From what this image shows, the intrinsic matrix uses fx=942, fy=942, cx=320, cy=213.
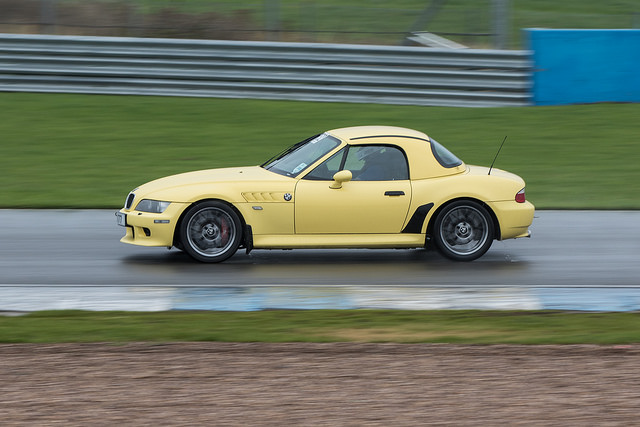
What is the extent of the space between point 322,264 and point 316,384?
13.6ft

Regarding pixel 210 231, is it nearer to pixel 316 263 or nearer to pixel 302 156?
pixel 316 263

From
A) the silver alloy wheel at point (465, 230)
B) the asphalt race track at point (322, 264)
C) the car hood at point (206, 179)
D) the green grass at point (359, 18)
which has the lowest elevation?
the asphalt race track at point (322, 264)

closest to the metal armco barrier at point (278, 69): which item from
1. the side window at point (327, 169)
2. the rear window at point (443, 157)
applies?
the rear window at point (443, 157)

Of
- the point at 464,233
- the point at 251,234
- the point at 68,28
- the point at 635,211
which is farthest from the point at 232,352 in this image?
the point at 68,28

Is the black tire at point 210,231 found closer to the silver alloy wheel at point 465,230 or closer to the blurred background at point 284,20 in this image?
the silver alloy wheel at point 465,230

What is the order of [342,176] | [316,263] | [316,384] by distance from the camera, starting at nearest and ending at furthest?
1. [316,384]
2. [342,176]
3. [316,263]

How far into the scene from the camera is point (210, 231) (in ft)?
32.7

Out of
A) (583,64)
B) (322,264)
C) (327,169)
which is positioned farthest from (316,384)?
(583,64)

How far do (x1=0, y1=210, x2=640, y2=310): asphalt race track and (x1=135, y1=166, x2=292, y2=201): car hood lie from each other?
791mm

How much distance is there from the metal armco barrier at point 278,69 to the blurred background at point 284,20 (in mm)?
498

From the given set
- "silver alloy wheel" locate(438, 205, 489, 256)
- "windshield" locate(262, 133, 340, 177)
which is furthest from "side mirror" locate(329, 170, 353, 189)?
"silver alloy wheel" locate(438, 205, 489, 256)

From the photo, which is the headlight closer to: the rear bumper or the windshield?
the windshield

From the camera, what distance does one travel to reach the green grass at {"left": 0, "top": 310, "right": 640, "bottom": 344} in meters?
7.13

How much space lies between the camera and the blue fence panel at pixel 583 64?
18.0 metres
